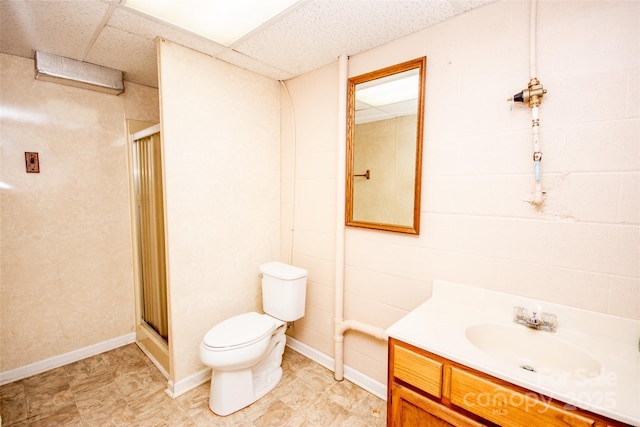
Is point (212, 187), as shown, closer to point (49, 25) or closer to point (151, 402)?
point (49, 25)

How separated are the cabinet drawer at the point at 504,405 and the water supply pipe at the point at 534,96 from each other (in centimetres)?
80

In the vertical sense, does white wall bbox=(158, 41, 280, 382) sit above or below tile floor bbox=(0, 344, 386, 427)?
above

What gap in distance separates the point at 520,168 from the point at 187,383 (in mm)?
2375

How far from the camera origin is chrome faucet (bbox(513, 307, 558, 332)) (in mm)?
1253

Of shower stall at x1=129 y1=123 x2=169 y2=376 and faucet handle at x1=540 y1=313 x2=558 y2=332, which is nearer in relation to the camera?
faucet handle at x1=540 y1=313 x2=558 y2=332

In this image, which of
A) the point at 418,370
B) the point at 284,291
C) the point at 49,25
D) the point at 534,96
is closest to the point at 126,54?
the point at 49,25

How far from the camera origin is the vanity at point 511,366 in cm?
88

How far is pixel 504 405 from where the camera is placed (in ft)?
3.18

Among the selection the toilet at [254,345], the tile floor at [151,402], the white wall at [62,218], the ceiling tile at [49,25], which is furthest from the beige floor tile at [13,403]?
the ceiling tile at [49,25]

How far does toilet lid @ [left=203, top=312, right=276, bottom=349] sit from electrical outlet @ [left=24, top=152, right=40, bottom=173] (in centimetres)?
172

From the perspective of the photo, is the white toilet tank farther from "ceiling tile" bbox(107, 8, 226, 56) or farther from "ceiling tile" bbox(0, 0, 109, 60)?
"ceiling tile" bbox(0, 0, 109, 60)

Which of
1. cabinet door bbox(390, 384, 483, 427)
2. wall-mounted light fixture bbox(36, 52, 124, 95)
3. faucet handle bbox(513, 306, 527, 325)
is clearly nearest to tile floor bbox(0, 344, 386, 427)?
cabinet door bbox(390, 384, 483, 427)

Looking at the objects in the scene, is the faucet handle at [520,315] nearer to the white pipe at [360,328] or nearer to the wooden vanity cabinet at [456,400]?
the wooden vanity cabinet at [456,400]

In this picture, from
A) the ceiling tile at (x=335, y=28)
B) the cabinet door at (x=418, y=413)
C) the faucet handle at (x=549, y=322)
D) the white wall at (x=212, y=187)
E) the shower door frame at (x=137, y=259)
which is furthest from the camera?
the shower door frame at (x=137, y=259)
